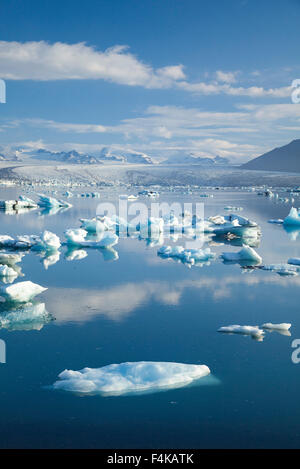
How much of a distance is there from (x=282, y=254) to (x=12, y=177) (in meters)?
59.0

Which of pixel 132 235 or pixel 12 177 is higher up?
pixel 12 177

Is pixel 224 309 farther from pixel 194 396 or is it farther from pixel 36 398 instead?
pixel 36 398

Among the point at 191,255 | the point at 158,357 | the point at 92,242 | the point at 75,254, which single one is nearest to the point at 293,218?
the point at 191,255

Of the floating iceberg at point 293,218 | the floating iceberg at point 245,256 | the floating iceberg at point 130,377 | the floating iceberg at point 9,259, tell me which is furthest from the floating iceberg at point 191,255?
the floating iceberg at point 293,218

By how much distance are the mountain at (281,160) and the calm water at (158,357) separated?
9918 centimetres

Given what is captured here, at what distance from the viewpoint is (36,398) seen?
10.00ft

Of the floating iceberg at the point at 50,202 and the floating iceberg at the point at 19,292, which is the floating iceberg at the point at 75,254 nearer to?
the floating iceberg at the point at 19,292

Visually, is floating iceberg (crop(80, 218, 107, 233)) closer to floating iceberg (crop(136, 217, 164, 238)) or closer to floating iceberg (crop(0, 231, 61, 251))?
floating iceberg (crop(136, 217, 164, 238))

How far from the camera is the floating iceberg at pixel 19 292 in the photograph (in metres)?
5.22

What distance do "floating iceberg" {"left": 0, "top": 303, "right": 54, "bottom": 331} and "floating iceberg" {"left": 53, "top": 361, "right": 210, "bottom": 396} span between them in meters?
1.33

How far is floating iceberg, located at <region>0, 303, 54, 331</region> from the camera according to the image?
4.49m

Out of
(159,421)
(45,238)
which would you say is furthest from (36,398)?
(45,238)
